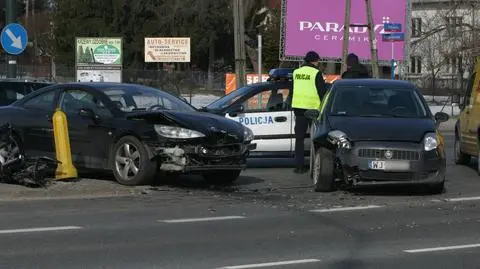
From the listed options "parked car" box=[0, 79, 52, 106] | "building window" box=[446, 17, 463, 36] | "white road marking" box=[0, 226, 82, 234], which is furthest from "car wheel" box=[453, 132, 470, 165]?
"building window" box=[446, 17, 463, 36]

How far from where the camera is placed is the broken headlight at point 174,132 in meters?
10.5

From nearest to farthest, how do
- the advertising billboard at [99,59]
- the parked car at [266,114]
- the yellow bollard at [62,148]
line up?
the yellow bollard at [62,148] < the parked car at [266,114] < the advertising billboard at [99,59]

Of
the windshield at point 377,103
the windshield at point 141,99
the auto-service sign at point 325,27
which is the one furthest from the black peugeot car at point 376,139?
the auto-service sign at point 325,27

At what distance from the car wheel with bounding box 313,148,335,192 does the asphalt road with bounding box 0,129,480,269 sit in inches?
6.5

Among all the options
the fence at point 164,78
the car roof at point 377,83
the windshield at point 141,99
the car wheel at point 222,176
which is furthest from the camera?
the fence at point 164,78

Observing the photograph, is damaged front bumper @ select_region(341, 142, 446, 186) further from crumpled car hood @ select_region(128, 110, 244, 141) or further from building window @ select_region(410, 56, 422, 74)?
building window @ select_region(410, 56, 422, 74)

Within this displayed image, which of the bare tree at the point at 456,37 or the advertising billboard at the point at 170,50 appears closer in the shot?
the advertising billboard at the point at 170,50

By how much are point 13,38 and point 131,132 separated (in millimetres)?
9307

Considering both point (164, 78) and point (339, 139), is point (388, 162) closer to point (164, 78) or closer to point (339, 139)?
point (339, 139)

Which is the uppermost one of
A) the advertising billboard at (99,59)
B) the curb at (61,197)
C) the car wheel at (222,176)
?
the advertising billboard at (99,59)

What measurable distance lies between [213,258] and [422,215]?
3.36 metres

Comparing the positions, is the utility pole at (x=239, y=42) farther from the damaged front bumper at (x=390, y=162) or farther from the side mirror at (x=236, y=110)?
the damaged front bumper at (x=390, y=162)

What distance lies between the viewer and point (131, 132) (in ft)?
35.0

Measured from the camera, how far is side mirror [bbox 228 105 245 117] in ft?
44.3
